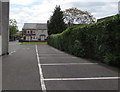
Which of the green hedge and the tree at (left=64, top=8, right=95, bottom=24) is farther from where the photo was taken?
the tree at (left=64, top=8, right=95, bottom=24)

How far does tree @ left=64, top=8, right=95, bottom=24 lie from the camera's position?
46469 mm

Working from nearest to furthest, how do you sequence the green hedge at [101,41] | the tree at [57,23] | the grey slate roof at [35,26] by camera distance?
the green hedge at [101,41]
the tree at [57,23]
the grey slate roof at [35,26]

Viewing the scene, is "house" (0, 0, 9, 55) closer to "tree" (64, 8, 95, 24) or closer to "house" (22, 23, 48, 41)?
"tree" (64, 8, 95, 24)

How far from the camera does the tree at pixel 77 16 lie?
4647 centimetres

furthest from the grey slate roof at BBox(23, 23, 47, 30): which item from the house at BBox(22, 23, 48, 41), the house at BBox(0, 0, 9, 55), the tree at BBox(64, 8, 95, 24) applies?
the house at BBox(0, 0, 9, 55)

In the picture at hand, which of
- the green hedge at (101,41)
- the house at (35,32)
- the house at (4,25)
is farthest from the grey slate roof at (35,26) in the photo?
the green hedge at (101,41)

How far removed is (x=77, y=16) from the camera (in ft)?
154

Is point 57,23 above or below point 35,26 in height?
below

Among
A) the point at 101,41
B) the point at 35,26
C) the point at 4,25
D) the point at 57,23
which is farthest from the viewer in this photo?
the point at 35,26

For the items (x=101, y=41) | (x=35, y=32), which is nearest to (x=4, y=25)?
(x=101, y=41)

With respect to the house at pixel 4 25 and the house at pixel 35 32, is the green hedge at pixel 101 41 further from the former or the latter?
the house at pixel 35 32

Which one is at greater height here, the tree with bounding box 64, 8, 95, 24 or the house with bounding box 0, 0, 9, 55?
the tree with bounding box 64, 8, 95, 24

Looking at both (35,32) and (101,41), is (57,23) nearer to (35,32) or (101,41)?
(35,32)

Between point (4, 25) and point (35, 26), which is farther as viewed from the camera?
point (35, 26)
